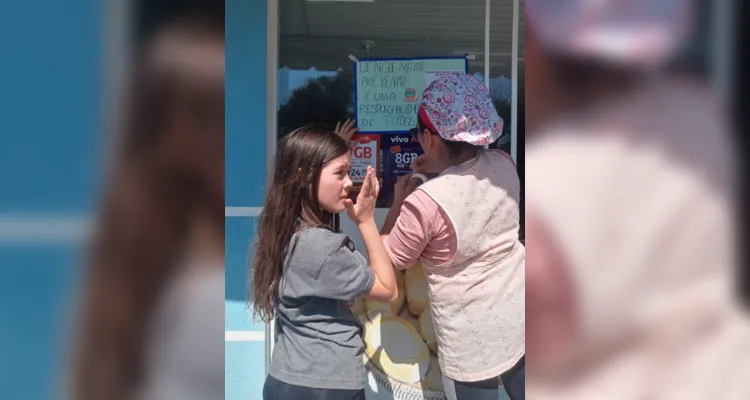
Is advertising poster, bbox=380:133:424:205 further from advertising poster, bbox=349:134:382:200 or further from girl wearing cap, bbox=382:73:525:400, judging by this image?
girl wearing cap, bbox=382:73:525:400

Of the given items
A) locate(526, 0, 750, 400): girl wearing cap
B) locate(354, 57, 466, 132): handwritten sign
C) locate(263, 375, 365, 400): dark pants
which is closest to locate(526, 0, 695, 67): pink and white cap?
locate(526, 0, 750, 400): girl wearing cap

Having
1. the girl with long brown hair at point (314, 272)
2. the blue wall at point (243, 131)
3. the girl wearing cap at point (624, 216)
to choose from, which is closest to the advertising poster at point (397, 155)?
the blue wall at point (243, 131)

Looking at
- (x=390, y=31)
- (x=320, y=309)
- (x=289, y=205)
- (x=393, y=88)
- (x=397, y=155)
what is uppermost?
A: (x=390, y=31)

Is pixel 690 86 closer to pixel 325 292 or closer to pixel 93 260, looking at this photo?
pixel 325 292

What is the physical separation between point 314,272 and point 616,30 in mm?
1127

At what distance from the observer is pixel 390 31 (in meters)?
3.05

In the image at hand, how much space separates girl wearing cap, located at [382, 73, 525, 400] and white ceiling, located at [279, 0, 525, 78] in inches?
33.4

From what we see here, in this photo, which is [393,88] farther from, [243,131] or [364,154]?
[243,131]

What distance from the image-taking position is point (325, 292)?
1.89 metres

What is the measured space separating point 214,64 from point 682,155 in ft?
3.41

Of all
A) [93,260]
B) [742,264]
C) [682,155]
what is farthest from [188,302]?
[742,264]

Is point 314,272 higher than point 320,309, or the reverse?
point 314,272

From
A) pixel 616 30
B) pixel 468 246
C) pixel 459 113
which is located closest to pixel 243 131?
pixel 459 113

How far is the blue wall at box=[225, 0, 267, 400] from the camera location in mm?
2922
